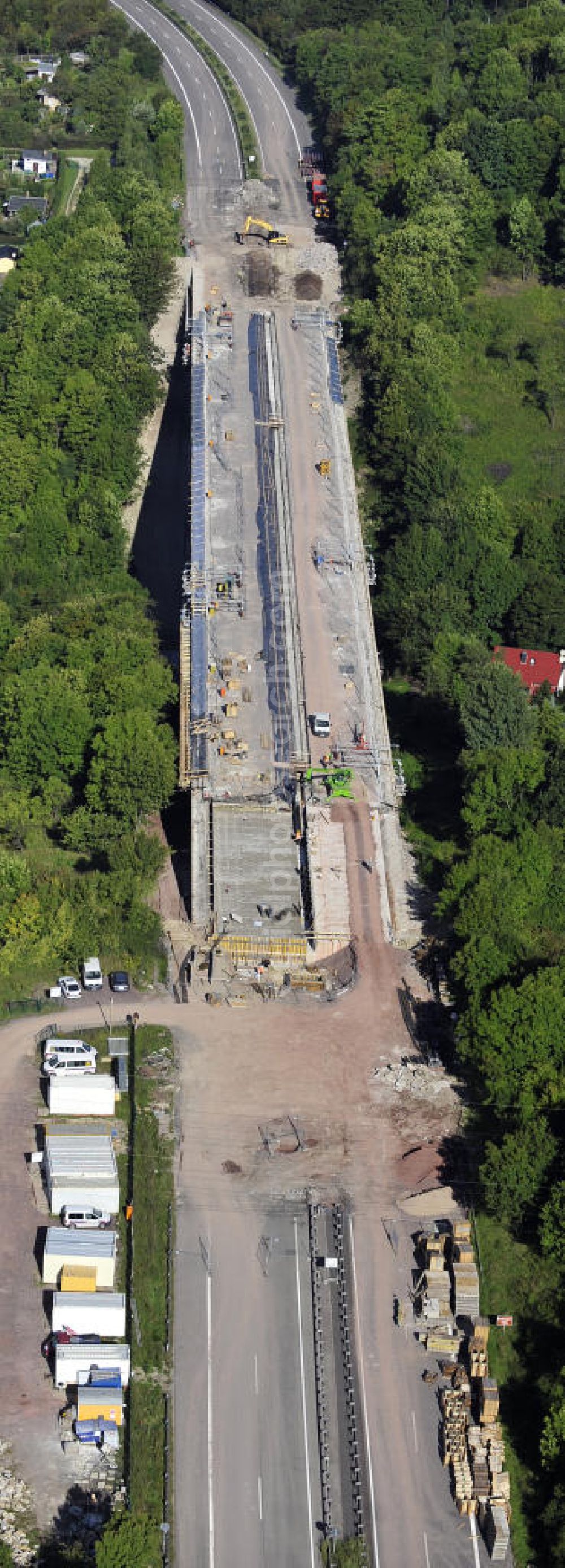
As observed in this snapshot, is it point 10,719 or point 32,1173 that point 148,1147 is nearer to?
point 32,1173

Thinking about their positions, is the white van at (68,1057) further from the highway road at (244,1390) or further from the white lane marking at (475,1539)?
the white lane marking at (475,1539)

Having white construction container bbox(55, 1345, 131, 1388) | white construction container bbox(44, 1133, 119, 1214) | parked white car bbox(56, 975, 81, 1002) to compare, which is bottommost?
white construction container bbox(55, 1345, 131, 1388)

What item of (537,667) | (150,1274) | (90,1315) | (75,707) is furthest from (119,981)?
(537,667)

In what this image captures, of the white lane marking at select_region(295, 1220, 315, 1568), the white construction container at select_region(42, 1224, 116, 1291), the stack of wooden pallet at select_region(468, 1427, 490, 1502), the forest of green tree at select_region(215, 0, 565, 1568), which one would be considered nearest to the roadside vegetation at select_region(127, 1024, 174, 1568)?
the white construction container at select_region(42, 1224, 116, 1291)

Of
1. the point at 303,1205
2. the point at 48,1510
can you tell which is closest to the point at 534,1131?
the point at 303,1205

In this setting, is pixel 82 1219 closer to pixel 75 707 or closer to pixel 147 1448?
pixel 147 1448

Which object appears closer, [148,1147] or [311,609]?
[148,1147]

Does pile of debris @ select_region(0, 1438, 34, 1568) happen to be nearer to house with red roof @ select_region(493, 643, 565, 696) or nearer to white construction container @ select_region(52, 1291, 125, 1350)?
white construction container @ select_region(52, 1291, 125, 1350)

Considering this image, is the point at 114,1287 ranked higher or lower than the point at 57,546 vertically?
lower
